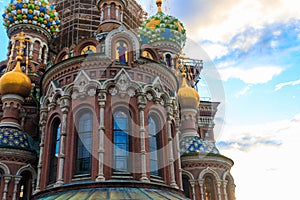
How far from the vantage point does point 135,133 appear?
1202cm

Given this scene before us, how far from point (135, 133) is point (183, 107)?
6.78 meters

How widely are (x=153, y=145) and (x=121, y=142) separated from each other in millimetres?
1235

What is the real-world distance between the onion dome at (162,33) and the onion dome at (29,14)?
605 centimetres

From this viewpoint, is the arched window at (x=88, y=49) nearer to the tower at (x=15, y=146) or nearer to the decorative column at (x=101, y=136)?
the decorative column at (x=101, y=136)

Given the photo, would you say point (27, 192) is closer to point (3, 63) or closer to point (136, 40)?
point (136, 40)

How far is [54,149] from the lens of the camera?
12648mm

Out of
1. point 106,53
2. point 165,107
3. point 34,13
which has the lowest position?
point 165,107

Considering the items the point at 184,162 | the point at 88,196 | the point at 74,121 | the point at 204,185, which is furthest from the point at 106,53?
the point at 204,185

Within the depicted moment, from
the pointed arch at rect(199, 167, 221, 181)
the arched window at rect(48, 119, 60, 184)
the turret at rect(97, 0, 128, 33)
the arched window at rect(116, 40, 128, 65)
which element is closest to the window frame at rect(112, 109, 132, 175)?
the arched window at rect(116, 40, 128, 65)

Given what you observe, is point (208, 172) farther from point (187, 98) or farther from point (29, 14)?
point (29, 14)

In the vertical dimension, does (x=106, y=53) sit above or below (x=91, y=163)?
above

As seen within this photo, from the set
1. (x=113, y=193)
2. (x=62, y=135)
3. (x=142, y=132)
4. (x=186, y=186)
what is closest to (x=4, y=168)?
(x=62, y=135)

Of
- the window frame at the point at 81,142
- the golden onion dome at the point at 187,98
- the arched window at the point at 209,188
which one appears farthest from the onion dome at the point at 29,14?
the arched window at the point at 209,188

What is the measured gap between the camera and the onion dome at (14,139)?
45.8ft
